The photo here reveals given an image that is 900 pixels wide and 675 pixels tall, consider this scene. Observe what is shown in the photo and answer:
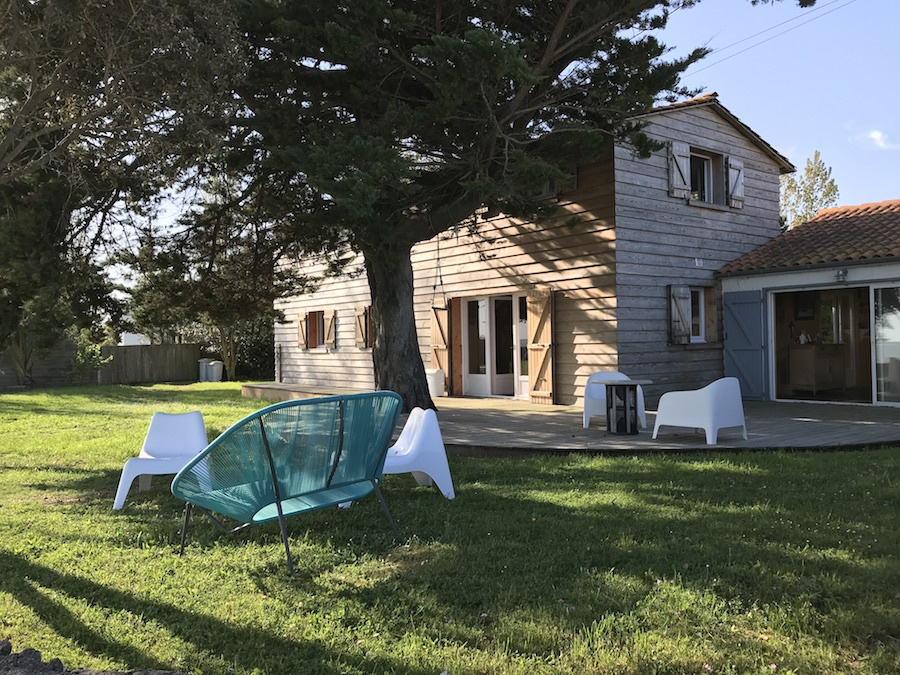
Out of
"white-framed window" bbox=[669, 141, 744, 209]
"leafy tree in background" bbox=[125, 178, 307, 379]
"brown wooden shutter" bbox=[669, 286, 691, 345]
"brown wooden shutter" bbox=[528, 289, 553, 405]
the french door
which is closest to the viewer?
"leafy tree in background" bbox=[125, 178, 307, 379]

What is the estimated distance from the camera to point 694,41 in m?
7.96

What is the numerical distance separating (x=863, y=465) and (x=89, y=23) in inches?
267

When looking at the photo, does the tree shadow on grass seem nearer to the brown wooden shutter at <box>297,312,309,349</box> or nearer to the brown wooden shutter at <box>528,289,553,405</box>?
the brown wooden shutter at <box>528,289,553,405</box>

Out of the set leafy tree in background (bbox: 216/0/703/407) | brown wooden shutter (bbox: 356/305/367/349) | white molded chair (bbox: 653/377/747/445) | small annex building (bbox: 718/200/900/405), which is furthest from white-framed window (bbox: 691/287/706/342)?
brown wooden shutter (bbox: 356/305/367/349)

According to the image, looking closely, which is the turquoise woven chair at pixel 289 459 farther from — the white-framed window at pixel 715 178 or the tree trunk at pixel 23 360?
the tree trunk at pixel 23 360

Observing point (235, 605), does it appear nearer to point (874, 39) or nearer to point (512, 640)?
point (512, 640)

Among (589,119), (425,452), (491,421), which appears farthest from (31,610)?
(589,119)

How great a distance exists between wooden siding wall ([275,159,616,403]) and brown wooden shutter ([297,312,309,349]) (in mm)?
2866

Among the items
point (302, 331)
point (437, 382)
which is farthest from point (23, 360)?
point (437, 382)

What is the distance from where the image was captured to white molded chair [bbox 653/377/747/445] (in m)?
6.99

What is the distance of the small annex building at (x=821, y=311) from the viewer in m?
10.4

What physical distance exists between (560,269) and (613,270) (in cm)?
107

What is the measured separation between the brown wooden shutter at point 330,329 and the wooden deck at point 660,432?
6.15 m

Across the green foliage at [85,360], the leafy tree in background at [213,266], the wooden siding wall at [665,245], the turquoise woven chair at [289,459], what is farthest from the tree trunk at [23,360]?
the turquoise woven chair at [289,459]
